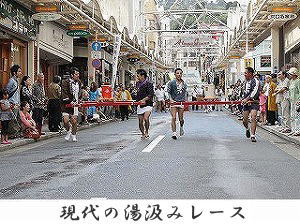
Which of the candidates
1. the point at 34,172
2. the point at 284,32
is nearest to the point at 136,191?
the point at 34,172

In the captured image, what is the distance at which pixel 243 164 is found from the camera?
10.9 metres

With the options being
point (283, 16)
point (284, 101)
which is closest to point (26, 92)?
point (284, 101)

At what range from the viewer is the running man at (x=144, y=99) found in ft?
55.1

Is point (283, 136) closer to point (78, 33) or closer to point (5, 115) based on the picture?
point (5, 115)

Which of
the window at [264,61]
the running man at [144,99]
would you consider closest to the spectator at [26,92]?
the running man at [144,99]

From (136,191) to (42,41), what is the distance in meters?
19.4

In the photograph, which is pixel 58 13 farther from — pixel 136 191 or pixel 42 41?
pixel 136 191

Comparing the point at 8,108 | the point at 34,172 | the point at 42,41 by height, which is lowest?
the point at 34,172

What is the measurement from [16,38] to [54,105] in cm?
439

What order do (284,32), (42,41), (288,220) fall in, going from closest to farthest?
(288,220) < (42,41) < (284,32)

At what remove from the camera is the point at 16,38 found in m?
22.8

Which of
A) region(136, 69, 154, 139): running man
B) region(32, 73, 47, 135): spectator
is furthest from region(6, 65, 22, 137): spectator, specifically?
region(136, 69, 154, 139): running man

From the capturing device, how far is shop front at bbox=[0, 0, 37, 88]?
68.5ft

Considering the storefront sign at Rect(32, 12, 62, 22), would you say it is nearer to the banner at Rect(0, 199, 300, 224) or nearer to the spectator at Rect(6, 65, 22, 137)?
→ the spectator at Rect(6, 65, 22, 137)
